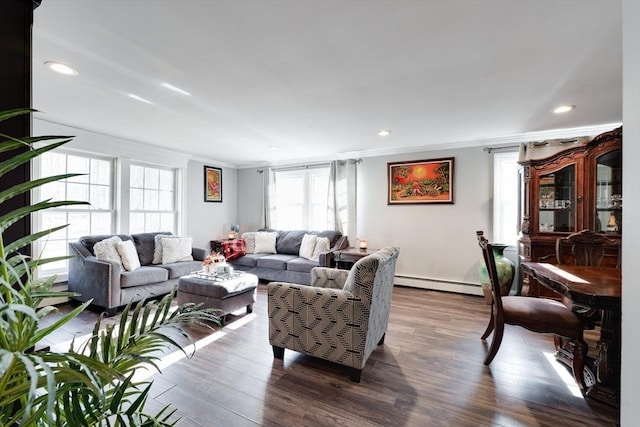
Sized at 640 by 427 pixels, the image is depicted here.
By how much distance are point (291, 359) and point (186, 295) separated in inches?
61.1

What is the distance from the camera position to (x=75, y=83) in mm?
2387

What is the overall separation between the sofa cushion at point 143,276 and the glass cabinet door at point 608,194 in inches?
208

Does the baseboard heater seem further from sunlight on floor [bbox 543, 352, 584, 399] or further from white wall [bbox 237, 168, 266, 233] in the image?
white wall [bbox 237, 168, 266, 233]

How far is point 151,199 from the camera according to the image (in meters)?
4.77

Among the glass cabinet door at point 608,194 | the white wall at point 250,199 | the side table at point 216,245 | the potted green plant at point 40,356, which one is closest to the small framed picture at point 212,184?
the white wall at point 250,199

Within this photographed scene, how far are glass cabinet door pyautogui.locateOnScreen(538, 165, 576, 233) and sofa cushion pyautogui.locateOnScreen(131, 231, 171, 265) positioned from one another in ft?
17.2

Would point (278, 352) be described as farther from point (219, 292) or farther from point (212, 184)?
point (212, 184)

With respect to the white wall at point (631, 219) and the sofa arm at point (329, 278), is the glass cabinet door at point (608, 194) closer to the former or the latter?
the sofa arm at point (329, 278)

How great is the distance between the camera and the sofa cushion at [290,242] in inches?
202

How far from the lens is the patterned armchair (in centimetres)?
201

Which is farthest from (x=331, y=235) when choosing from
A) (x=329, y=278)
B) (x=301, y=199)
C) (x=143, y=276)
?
(x=143, y=276)

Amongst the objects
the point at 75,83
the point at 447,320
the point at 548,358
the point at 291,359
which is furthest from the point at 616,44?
the point at 75,83

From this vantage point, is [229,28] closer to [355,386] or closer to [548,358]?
[355,386]

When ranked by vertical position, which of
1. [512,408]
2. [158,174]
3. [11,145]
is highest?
[158,174]
